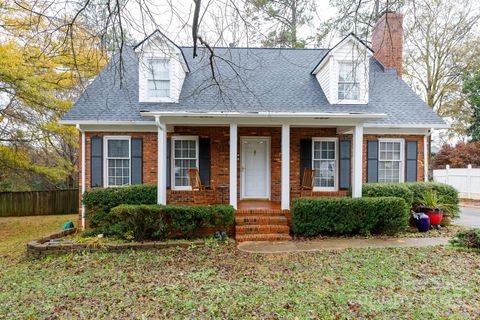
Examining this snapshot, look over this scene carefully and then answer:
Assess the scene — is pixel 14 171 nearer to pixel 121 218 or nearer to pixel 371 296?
pixel 121 218

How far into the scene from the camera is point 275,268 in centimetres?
522

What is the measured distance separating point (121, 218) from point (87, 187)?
2.79 meters

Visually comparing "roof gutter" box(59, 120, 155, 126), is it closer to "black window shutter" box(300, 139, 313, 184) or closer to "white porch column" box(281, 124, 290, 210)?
"white porch column" box(281, 124, 290, 210)

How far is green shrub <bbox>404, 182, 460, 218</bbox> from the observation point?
8.43 metres

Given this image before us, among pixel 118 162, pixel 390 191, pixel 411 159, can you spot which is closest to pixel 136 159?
pixel 118 162

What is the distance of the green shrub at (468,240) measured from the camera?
→ 238 inches

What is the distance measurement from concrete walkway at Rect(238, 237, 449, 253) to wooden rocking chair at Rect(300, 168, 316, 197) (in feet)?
6.91

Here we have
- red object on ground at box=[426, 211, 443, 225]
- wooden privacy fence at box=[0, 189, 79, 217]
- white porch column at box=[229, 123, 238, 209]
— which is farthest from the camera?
wooden privacy fence at box=[0, 189, 79, 217]

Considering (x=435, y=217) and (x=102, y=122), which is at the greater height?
(x=102, y=122)

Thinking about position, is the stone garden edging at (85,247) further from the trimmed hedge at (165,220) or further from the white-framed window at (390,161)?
the white-framed window at (390,161)

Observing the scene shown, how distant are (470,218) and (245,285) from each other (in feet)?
34.8

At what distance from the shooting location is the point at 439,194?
336 inches

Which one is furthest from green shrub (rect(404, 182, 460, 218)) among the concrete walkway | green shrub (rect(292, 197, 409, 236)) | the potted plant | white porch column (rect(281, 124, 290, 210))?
white porch column (rect(281, 124, 290, 210))

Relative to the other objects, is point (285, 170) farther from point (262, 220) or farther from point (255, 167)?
point (255, 167)
